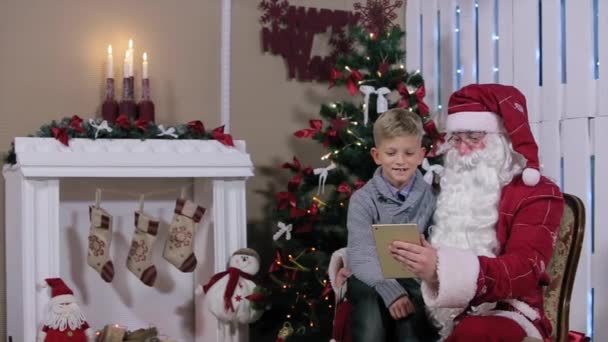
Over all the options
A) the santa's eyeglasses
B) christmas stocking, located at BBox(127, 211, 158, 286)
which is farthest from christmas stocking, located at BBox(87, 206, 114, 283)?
the santa's eyeglasses

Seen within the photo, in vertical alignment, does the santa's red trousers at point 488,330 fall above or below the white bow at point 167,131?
below

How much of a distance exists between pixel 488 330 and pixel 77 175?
200 cm

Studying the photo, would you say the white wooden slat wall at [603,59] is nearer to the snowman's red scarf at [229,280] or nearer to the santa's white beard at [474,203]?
the santa's white beard at [474,203]

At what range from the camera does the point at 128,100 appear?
13.2 feet

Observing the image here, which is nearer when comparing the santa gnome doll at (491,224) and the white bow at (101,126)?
the santa gnome doll at (491,224)

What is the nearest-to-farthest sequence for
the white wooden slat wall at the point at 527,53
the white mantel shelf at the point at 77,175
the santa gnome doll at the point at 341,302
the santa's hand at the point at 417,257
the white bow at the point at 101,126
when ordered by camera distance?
1. the santa's hand at the point at 417,257
2. the santa gnome doll at the point at 341,302
3. the white mantel shelf at the point at 77,175
4. the white bow at the point at 101,126
5. the white wooden slat wall at the point at 527,53

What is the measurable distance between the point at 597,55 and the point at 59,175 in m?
2.36

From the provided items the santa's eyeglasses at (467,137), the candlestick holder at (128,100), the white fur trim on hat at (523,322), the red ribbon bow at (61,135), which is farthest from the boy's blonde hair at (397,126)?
the candlestick holder at (128,100)

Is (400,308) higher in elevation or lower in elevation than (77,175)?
lower

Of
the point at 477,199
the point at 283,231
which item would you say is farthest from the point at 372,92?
the point at 477,199

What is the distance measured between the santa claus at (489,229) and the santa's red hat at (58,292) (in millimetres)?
1591

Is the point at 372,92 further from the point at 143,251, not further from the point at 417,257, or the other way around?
the point at 417,257

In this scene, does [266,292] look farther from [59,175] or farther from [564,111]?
[564,111]

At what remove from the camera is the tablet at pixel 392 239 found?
7.49ft
